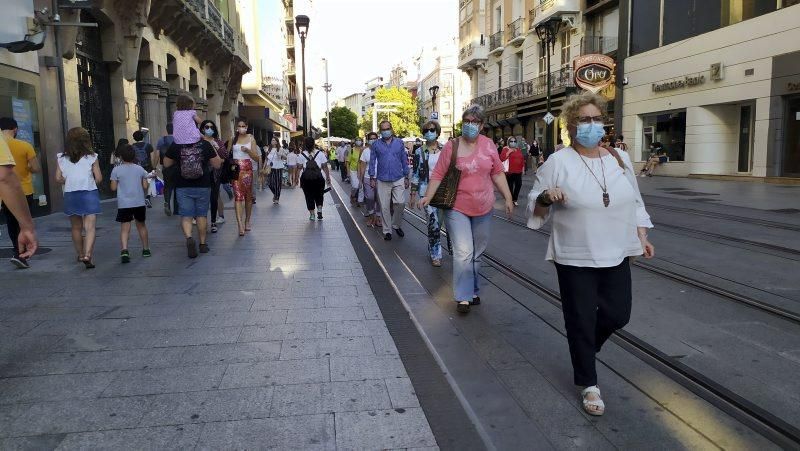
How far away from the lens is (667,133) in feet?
85.8

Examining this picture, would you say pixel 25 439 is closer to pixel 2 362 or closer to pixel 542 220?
pixel 2 362

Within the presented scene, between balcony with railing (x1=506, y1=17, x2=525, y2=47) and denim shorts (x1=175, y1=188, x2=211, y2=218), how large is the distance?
1320 inches

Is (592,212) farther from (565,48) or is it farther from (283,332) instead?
(565,48)

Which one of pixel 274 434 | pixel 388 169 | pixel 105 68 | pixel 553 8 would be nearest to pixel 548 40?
pixel 553 8

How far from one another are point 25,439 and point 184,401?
30.5 inches

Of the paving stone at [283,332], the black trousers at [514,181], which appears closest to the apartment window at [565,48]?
the black trousers at [514,181]

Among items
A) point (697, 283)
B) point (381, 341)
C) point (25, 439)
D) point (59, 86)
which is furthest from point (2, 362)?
point (59, 86)

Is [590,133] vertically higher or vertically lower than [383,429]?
higher

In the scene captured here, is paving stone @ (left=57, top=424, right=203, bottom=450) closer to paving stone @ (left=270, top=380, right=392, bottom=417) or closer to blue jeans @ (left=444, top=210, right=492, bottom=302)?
paving stone @ (left=270, top=380, right=392, bottom=417)

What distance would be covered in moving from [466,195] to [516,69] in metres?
38.0

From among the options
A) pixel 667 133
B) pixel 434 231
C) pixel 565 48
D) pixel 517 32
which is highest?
pixel 517 32

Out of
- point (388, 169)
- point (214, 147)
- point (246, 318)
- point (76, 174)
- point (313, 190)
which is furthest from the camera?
point (313, 190)

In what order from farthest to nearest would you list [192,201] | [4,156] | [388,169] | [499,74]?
[499,74] < [388,169] < [192,201] < [4,156]

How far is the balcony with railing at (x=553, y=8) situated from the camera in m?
31.8
